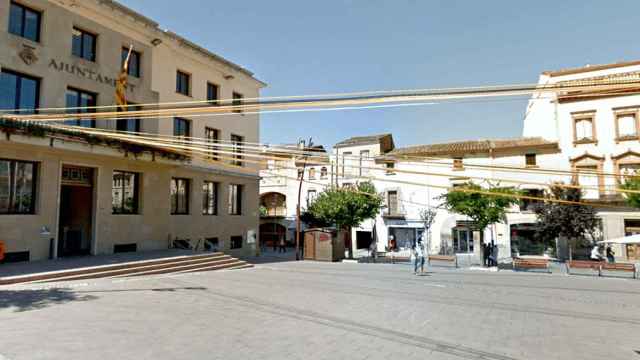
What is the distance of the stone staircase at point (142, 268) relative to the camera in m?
12.5

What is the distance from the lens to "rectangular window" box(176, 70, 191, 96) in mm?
23125

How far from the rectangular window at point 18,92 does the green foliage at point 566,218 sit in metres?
28.6

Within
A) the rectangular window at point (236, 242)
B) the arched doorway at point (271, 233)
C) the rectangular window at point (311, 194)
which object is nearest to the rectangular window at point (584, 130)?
the rectangular window at point (311, 194)

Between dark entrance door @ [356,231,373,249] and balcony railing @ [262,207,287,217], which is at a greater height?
balcony railing @ [262,207,287,217]

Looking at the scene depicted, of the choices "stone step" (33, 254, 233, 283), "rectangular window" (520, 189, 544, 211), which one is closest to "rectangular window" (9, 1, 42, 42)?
"stone step" (33, 254, 233, 283)

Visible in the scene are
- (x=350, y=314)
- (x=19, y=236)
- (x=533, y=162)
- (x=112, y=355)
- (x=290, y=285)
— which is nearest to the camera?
(x=112, y=355)

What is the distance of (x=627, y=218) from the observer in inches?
1109

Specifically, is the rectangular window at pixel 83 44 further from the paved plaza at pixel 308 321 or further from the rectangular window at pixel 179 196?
the paved plaza at pixel 308 321

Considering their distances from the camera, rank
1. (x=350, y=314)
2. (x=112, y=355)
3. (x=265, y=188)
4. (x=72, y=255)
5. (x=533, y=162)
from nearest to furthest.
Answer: (x=112, y=355), (x=350, y=314), (x=72, y=255), (x=533, y=162), (x=265, y=188)

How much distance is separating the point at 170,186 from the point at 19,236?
24.5 ft

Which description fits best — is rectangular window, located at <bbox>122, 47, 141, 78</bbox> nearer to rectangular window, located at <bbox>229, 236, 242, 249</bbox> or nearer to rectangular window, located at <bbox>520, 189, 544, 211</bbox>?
rectangular window, located at <bbox>229, 236, 242, 249</bbox>

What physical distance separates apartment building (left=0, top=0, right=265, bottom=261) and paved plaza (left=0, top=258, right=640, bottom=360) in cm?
500

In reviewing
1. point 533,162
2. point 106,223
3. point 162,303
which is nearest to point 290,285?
point 162,303

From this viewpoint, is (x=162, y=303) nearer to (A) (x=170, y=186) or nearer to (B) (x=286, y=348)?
(B) (x=286, y=348)
